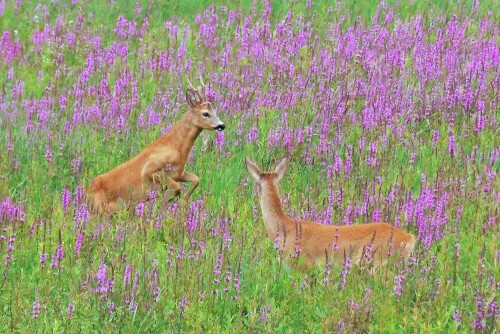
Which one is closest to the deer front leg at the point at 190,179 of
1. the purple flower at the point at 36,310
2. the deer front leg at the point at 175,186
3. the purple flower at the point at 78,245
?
the deer front leg at the point at 175,186

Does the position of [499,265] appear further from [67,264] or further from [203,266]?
[67,264]

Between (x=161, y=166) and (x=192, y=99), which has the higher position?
(x=192, y=99)

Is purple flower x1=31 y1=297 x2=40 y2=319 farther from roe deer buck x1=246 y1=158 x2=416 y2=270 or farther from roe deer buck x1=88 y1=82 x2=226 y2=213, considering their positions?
roe deer buck x1=88 y1=82 x2=226 y2=213

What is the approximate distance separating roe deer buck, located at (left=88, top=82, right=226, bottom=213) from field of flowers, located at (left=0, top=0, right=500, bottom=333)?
0.28 meters

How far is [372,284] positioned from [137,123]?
15.5ft

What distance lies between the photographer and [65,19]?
15.8 m

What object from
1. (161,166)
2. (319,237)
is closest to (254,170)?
(319,237)

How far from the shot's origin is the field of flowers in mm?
7117

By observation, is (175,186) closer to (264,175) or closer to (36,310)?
(264,175)

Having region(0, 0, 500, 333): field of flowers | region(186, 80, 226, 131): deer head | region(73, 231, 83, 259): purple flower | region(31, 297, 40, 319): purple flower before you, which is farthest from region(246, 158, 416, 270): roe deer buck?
region(186, 80, 226, 131): deer head

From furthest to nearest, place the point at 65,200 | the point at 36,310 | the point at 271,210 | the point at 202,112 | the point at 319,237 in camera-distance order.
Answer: the point at 202,112 < the point at 65,200 < the point at 271,210 < the point at 319,237 < the point at 36,310

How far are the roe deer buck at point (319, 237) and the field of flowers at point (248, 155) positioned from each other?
0.18 m

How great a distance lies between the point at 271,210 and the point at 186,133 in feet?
8.36

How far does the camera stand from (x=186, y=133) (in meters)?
10.7
